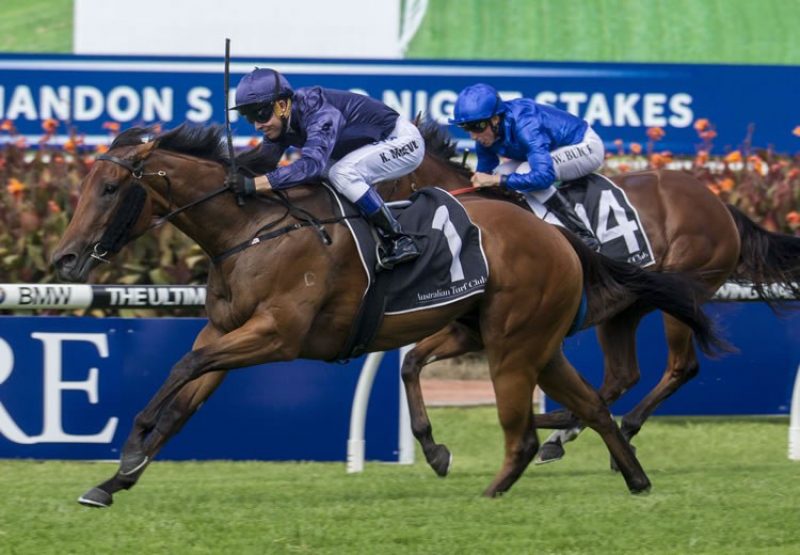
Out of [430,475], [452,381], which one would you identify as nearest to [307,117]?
[430,475]

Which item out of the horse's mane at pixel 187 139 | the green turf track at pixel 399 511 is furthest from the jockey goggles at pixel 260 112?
the green turf track at pixel 399 511

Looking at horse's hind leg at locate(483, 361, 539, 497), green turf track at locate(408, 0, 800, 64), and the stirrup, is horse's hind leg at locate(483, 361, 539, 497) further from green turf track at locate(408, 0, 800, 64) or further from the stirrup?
green turf track at locate(408, 0, 800, 64)

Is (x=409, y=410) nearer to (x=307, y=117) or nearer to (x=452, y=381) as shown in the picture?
(x=307, y=117)

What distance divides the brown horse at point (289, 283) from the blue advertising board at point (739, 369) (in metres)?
1.83

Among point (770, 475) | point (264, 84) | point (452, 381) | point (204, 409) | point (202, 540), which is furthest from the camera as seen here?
point (452, 381)

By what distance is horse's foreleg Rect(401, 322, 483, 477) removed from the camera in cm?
678

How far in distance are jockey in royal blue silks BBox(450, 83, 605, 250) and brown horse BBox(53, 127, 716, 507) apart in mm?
722

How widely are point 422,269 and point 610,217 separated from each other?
5.31 feet

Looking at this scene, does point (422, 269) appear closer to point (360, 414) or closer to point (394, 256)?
point (394, 256)

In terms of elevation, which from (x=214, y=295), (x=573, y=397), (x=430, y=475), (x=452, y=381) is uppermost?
(x=214, y=295)

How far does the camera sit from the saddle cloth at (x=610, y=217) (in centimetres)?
710

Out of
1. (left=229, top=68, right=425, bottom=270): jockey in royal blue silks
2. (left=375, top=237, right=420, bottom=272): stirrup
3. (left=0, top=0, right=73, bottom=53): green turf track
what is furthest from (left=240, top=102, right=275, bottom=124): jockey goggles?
(left=0, top=0, right=73, bottom=53): green turf track

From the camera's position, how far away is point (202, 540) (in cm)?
480

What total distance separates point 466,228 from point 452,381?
3.57 metres
